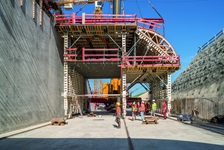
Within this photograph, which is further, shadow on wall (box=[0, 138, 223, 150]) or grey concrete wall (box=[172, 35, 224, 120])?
grey concrete wall (box=[172, 35, 224, 120])

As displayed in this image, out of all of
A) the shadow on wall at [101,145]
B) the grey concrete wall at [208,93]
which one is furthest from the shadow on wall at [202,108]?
the shadow on wall at [101,145]

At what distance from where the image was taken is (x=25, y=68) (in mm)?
16516

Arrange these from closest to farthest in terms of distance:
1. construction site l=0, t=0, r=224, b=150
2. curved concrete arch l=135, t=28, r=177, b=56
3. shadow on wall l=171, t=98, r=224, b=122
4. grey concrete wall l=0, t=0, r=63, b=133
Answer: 1. construction site l=0, t=0, r=224, b=150
2. grey concrete wall l=0, t=0, r=63, b=133
3. shadow on wall l=171, t=98, r=224, b=122
4. curved concrete arch l=135, t=28, r=177, b=56

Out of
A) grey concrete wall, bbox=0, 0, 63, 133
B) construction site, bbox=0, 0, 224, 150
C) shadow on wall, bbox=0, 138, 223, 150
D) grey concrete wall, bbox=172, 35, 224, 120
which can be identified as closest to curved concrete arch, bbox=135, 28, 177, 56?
construction site, bbox=0, 0, 224, 150

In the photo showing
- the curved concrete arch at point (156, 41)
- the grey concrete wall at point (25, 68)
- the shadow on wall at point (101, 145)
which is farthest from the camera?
the curved concrete arch at point (156, 41)

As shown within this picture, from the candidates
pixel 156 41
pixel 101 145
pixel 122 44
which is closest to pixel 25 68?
pixel 101 145

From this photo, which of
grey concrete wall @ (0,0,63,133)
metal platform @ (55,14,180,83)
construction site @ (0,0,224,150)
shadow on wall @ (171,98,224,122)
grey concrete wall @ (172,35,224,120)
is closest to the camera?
construction site @ (0,0,224,150)

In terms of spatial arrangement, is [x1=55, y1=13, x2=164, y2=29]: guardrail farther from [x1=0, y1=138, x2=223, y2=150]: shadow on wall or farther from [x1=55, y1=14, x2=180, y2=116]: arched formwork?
[x1=0, y1=138, x2=223, y2=150]: shadow on wall

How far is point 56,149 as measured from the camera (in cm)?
933

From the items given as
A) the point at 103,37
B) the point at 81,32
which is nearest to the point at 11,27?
the point at 81,32

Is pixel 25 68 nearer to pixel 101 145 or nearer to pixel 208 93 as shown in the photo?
pixel 101 145

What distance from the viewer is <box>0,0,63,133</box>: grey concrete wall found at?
13.7 m

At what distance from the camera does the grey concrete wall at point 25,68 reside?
13.7 metres

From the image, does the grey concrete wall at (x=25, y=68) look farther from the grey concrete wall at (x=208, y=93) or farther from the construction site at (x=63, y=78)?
the grey concrete wall at (x=208, y=93)
